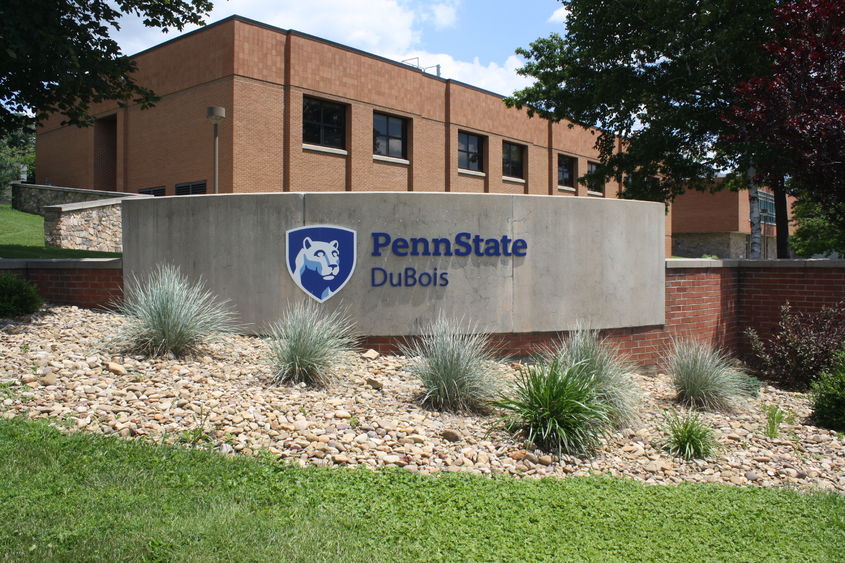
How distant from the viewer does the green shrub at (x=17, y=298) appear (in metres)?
8.76

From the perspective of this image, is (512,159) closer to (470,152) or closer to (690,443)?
(470,152)

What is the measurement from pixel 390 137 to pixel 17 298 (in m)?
19.2

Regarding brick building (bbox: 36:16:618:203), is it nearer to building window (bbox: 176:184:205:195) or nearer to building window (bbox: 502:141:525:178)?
building window (bbox: 176:184:205:195)

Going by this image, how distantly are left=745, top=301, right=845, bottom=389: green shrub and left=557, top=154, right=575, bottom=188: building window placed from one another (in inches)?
982

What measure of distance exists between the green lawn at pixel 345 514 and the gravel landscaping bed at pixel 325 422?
1.30 ft

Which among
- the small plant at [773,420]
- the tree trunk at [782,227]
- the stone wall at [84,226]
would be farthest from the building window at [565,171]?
the small plant at [773,420]

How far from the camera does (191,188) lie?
23.5 metres

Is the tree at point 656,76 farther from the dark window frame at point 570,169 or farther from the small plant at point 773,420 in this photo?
the dark window frame at point 570,169

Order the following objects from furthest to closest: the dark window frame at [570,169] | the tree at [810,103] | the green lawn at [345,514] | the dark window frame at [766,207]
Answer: the dark window frame at [766,207], the dark window frame at [570,169], the tree at [810,103], the green lawn at [345,514]

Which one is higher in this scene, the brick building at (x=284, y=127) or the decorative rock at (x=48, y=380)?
the brick building at (x=284, y=127)

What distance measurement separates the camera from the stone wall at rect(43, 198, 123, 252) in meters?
18.6

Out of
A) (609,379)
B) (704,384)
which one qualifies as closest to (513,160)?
(704,384)

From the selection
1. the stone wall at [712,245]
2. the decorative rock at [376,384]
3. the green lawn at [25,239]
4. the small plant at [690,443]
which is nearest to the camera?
the small plant at [690,443]

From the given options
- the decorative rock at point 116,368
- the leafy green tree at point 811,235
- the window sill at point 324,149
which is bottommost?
the decorative rock at point 116,368
